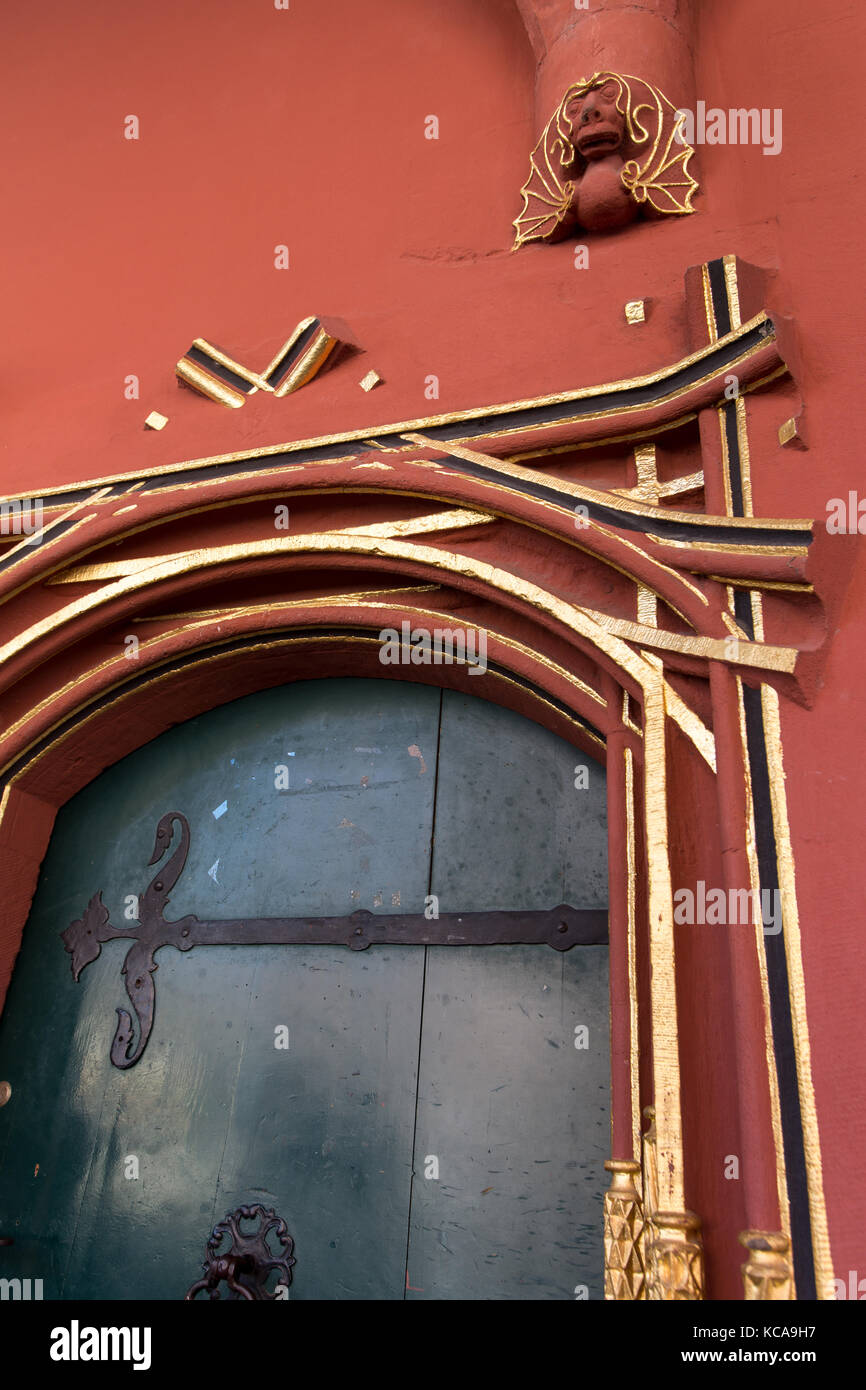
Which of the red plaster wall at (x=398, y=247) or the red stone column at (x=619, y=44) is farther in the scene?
the red stone column at (x=619, y=44)

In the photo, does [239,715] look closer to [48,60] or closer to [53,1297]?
[53,1297]

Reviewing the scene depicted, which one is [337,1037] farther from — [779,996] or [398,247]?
[398,247]

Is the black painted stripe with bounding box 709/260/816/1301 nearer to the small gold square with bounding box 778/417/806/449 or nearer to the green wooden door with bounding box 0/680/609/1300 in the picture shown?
the small gold square with bounding box 778/417/806/449

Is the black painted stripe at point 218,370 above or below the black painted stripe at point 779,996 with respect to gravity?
above

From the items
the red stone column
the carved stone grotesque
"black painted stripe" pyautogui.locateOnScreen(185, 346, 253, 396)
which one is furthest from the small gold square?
"black painted stripe" pyautogui.locateOnScreen(185, 346, 253, 396)

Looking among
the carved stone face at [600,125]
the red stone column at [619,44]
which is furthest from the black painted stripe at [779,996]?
the red stone column at [619,44]

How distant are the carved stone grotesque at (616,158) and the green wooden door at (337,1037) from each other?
3.37 feet

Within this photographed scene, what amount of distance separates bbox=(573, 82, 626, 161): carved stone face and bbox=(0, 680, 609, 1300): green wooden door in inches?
45.6

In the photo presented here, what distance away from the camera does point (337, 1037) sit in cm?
189

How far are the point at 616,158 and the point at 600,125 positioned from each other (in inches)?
2.7

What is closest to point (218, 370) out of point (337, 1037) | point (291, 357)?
point (291, 357)

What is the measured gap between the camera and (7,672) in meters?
2.18

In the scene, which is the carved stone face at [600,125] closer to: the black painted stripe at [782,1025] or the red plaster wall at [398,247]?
the red plaster wall at [398,247]

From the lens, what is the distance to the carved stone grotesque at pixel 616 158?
2.05 metres
